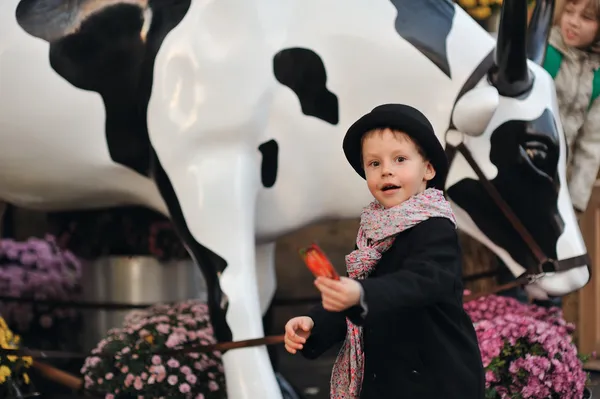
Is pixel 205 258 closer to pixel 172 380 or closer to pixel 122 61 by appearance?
pixel 172 380

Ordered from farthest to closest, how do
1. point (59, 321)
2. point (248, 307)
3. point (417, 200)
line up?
point (59, 321) → point (248, 307) → point (417, 200)

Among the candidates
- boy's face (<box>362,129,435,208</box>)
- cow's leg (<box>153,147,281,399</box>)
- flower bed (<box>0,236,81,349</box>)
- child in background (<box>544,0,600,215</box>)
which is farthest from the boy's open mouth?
flower bed (<box>0,236,81,349</box>)

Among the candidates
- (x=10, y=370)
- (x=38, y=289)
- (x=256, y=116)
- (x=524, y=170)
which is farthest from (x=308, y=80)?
(x=38, y=289)

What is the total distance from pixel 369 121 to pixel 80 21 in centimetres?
124

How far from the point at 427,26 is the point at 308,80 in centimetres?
39

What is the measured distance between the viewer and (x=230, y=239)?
2.06 metres

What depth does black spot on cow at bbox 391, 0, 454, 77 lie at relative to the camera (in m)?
2.22

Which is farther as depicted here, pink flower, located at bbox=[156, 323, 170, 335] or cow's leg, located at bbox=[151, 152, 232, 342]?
pink flower, located at bbox=[156, 323, 170, 335]

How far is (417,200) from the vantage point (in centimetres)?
122

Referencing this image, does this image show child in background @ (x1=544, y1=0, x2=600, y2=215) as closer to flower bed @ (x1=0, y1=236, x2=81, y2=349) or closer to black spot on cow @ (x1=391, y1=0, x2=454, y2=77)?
black spot on cow @ (x1=391, y1=0, x2=454, y2=77)

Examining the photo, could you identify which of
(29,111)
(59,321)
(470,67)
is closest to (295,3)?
(470,67)

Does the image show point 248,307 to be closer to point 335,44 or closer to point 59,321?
point 335,44

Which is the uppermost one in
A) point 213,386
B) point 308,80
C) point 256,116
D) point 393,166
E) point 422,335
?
A: point 308,80

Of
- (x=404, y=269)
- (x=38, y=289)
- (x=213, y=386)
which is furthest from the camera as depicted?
(x=38, y=289)
